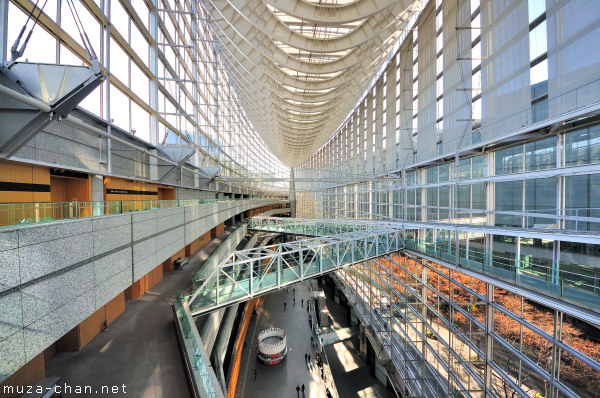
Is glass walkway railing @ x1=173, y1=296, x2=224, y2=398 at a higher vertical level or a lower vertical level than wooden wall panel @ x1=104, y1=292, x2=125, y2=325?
higher

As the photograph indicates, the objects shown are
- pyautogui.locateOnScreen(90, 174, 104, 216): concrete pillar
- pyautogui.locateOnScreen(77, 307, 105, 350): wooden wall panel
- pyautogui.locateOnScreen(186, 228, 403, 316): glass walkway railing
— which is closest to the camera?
pyautogui.locateOnScreen(77, 307, 105, 350): wooden wall panel

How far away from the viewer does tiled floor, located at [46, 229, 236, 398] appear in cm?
566

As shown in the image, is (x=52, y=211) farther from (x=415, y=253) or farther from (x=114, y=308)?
(x=415, y=253)

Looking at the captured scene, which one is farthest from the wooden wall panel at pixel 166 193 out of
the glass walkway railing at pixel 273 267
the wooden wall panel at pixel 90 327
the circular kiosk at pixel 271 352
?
the circular kiosk at pixel 271 352

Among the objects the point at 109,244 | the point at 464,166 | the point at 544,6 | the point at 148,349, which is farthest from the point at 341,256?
the point at 544,6

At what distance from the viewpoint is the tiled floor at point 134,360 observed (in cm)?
566

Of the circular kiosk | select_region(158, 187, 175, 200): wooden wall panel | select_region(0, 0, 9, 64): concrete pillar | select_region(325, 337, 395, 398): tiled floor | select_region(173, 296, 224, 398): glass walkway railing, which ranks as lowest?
select_region(325, 337, 395, 398): tiled floor

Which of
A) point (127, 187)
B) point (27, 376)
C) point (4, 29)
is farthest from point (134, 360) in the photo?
point (4, 29)

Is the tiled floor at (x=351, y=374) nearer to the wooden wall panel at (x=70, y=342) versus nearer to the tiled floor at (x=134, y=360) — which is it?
the tiled floor at (x=134, y=360)

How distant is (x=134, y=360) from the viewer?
651cm

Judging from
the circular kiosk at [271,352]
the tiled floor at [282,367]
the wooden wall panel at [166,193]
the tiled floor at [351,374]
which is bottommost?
the tiled floor at [351,374]

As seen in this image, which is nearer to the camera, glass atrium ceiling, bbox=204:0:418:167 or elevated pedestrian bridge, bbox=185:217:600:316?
elevated pedestrian bridge, bbox=185:217:600:316

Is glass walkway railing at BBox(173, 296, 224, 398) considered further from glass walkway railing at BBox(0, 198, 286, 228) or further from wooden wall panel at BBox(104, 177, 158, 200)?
wooden wall panel at BBox(104, 177, 158, 200)

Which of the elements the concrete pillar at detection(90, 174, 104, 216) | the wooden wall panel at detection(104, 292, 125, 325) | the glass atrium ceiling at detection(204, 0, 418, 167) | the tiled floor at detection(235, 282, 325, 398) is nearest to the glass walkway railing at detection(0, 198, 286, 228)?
the concrete pillar at detection(90, 174, 104, 216)
